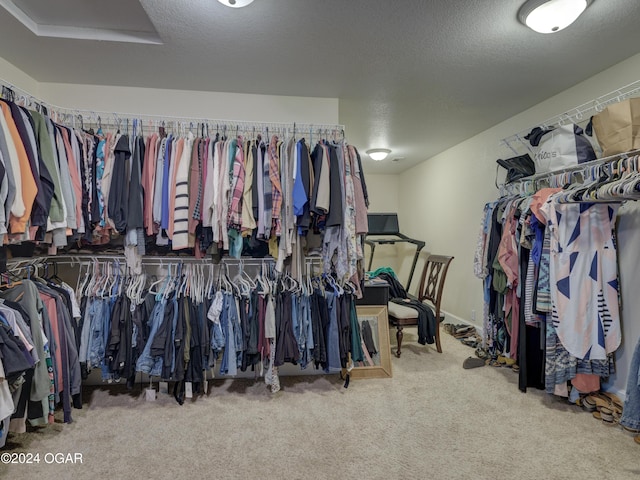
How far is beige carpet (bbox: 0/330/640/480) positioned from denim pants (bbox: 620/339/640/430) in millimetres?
174

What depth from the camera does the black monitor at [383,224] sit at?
5657 mm

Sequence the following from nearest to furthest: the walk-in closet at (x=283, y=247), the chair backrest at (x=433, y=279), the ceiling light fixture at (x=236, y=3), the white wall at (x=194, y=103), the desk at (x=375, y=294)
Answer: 1. the ceiling light fixture at (x=236, y=3)
2. the walk-in closet at (x=283, y=247)
3. the white wall at (x=194, y=103)
4. the desk at (x=375, y=294)
5. the chair backrest at (x=433, y=279)

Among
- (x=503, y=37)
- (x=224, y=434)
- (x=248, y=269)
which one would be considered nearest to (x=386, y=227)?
(x=248, y=269)

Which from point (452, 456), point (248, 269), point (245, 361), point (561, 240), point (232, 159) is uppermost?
point (232, 159)

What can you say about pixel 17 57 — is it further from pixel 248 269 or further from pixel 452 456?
pixel 452 456

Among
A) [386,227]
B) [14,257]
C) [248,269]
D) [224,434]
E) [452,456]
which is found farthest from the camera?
[386,227]

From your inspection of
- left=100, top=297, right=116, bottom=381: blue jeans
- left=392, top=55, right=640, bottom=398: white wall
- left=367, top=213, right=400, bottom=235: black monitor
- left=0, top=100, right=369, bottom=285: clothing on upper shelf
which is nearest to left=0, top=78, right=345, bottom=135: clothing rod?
left=0, top=100, right=369, bottom=285: clothing on upper shelf

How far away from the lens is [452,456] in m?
1.82

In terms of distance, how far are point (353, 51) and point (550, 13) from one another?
3.46 ft

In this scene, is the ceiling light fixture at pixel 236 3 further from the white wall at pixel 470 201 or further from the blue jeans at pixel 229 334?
the white wall at pixel 470 201

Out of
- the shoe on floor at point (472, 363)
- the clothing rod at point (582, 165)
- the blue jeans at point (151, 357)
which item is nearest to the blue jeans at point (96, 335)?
the blue jeans at point (151, 357)

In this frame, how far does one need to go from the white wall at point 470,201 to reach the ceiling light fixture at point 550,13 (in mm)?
919

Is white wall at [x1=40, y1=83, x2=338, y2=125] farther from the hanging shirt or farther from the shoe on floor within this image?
the shoe on floor

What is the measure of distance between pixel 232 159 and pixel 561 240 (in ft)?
7.37
